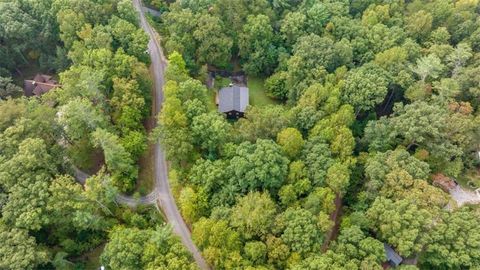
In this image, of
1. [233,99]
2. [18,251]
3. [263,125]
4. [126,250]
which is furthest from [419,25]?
[18,251]

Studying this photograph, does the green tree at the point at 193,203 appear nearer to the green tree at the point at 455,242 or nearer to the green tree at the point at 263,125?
the green tree at the point at 263,125

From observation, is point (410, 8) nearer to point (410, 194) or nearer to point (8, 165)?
point (410, 194)

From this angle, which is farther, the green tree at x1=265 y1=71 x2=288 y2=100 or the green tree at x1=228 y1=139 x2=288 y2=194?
the green tree at x1=265 y1=71 x2=288 y2=100

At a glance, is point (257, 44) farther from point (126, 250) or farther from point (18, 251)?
point (18, 251)

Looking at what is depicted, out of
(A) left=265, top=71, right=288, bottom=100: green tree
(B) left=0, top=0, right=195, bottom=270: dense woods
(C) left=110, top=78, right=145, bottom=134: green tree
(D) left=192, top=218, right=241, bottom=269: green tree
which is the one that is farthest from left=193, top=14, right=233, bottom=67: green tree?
(D) left=192, top=218, right=241, bottom=269: green tree

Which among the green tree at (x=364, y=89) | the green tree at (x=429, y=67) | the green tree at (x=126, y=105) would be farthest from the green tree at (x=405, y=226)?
the green tree at (x=126, y=105)

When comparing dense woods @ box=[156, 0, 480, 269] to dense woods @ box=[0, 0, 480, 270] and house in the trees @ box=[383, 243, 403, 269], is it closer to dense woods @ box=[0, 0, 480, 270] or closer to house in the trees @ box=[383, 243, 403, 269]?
dense woods @ box=[0, 0, 480, 270]
